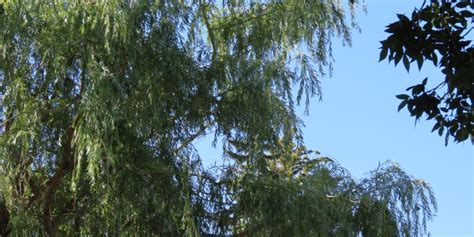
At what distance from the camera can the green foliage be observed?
8.17 feet

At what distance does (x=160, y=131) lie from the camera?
5.28m

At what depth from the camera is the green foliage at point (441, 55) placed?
2.49m

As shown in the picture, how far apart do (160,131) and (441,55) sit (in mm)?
3030

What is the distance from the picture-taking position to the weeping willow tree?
4.96 metres

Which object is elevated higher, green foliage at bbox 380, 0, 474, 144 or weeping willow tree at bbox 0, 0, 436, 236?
weeping willow tree at bbox 0, 0, 436, 236

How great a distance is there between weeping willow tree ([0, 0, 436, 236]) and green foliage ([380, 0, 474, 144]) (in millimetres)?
2599

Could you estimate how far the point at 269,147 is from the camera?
5.70 m

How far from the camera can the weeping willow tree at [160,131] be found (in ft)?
16.3

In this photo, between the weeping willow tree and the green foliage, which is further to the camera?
the weeping willow tree

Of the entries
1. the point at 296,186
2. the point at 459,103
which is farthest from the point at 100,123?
the point at 459,103

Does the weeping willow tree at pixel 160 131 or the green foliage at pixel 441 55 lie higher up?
the weeping willow tree at pixel 160 131

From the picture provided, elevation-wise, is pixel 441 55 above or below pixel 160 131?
below

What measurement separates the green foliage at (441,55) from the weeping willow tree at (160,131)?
2.60m

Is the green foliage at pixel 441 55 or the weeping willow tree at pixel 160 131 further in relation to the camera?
the weeping willow tree at pixel 160 131
